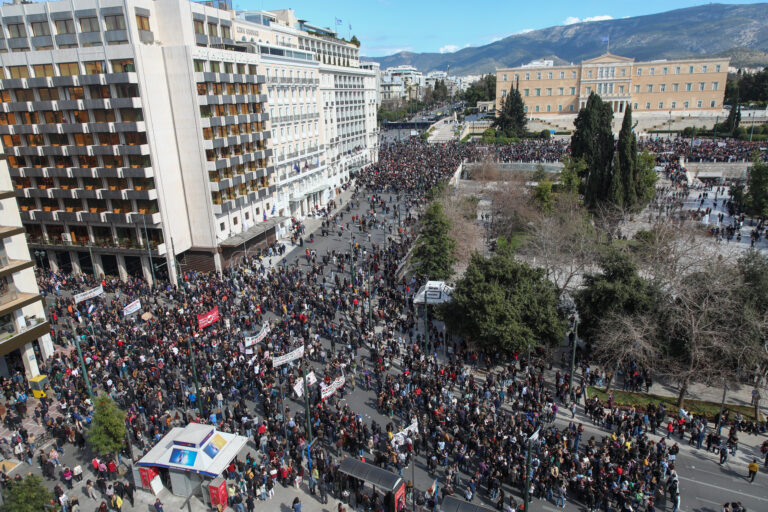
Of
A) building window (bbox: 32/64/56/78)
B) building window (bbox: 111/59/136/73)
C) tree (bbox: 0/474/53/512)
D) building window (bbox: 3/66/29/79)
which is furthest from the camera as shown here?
building window (bbox: 3/66/29/79)

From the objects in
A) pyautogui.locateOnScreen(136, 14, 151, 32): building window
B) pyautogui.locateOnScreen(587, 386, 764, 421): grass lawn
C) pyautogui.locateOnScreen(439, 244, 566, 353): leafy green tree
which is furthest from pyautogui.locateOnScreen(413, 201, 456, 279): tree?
pyautogui.locateOnScreen(136, 14, 151, 32): building window

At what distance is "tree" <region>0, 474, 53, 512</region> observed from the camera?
48.1ft

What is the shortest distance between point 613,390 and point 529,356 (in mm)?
4266

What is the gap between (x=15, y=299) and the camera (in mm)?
25734

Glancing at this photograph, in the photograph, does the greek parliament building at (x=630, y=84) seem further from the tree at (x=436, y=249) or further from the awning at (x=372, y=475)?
the awning at (x=372, y=475)

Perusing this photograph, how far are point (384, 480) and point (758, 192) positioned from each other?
45.5 metres

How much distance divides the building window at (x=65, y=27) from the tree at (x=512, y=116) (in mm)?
76740

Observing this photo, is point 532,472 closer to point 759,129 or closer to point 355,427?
point 355,427

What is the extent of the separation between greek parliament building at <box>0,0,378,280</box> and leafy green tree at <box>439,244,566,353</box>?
21.9 meters

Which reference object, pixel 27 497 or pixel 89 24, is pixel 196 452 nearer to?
pixel 27 497

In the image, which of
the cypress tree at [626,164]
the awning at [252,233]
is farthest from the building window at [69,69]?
the cypress tree at [626,164]

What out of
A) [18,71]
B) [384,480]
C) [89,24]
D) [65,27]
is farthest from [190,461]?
[18,71]

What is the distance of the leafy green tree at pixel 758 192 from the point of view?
43.7 meters

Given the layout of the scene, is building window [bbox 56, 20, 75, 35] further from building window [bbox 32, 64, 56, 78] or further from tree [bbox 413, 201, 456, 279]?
tree [bbox 413, 201, 456, 279]
